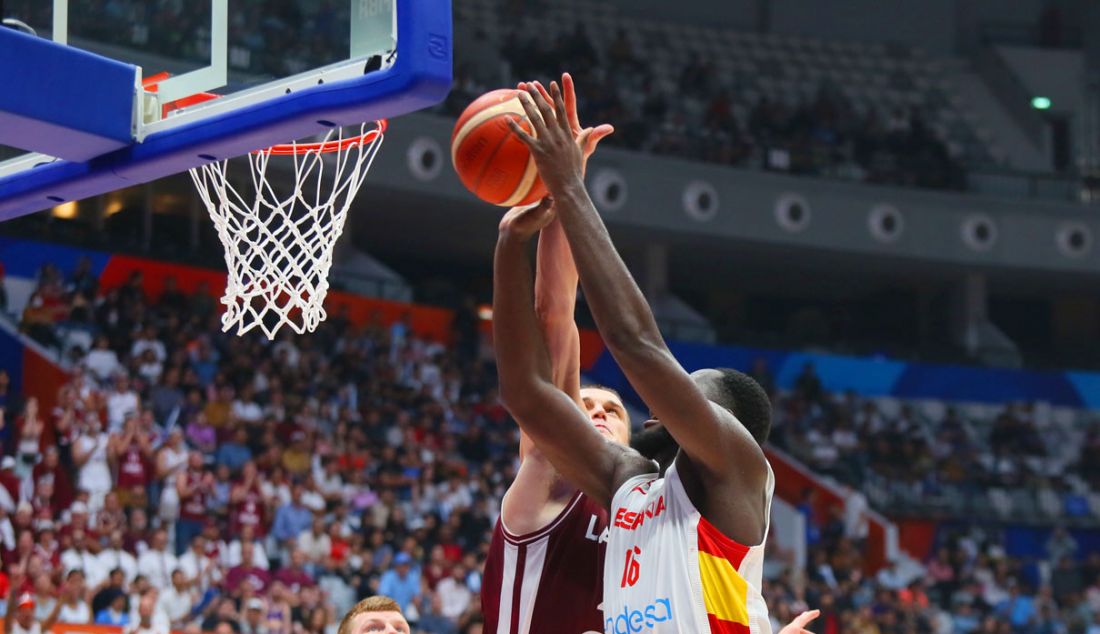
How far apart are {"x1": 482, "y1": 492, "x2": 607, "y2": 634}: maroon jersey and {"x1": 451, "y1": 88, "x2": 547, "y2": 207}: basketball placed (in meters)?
0.72

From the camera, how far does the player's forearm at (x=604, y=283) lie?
8.27ft

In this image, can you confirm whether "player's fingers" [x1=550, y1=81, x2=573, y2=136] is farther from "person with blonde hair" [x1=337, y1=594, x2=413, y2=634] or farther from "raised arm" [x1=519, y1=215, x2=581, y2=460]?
"person with blonde hair" [x1=337, y1=594, x2=413, y2=634]

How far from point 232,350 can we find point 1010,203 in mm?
11369

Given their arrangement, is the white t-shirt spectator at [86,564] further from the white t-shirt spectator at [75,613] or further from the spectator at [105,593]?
the white t-shirt spectator at [75,613]

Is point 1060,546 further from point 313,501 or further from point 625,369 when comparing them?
point 625,369

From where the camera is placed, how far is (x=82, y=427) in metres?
10.2

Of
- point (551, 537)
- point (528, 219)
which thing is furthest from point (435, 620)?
point (528, 219)

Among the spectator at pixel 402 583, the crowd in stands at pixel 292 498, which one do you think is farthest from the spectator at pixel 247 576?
the spectator at pixel 402 583

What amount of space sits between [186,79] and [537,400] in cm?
145

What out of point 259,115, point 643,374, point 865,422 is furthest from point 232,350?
point 643,374

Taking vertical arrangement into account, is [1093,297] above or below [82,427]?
above

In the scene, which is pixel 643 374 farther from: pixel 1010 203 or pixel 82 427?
pixel 1010 203

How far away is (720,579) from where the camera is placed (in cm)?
264

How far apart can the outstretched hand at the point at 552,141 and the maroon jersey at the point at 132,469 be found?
819cm
